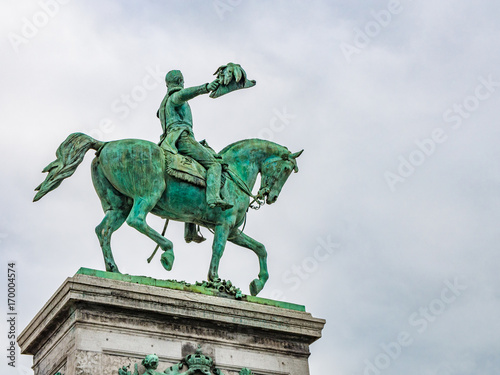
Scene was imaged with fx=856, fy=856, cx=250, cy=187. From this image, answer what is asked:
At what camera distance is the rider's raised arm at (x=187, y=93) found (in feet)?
47.9

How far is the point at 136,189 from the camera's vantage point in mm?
13586

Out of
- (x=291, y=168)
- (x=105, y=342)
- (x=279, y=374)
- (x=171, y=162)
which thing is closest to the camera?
(x=105, y=342)

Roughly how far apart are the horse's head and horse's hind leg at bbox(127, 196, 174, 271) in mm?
2236

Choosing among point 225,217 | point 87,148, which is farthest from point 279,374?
point 87,148

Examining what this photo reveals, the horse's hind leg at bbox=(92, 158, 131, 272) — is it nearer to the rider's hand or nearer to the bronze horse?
the bronze horse

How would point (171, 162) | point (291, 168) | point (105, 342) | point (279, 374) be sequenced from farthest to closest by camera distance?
point (291, 168) < point (171, 162) < point (279, 374) < point (105, 342)

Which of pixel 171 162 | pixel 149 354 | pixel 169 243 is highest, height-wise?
pixel 171 162

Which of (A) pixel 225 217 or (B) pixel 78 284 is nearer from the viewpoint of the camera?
(B) pixel 78 284

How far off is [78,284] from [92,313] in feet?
1.50

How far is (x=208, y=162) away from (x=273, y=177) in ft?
4.47

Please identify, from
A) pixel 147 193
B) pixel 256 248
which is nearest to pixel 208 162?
pixel 147 193

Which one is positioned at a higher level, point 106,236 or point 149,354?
point 106,236

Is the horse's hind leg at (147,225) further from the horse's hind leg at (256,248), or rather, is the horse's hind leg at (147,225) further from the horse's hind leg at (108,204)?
the horse's hind leg at (256,248)

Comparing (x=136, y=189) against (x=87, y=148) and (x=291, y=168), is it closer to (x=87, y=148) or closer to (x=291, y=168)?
(x=87, y=148)
